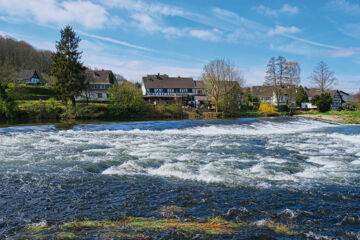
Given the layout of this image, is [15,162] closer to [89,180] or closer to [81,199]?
[89,180]

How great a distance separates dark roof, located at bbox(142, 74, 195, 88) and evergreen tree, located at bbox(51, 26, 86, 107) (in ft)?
94.0

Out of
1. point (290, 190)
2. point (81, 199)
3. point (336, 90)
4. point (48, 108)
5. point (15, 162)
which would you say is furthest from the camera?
point (336, 90)

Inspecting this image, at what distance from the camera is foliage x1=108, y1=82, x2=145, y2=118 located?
4488cm

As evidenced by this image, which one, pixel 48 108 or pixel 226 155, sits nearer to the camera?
pixel 226 155

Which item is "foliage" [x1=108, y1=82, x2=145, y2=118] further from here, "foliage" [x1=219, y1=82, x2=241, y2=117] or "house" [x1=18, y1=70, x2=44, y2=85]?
"house" [x1=18, y1=70, x2=44, y2=85]

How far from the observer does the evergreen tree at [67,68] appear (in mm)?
43031

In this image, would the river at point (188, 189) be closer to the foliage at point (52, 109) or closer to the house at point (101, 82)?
the foliage at point (52, 109)

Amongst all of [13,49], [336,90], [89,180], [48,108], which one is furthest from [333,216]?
[13,49]

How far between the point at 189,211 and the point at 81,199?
120 inches

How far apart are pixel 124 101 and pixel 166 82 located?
30174 millimetres

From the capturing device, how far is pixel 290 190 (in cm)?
820

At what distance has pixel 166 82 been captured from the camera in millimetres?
74062

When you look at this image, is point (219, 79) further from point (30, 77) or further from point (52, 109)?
point (30, 77)

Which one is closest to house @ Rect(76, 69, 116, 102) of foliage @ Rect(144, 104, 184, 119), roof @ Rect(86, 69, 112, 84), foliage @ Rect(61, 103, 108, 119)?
roof @ Rect(86, 69, 112, 84)
